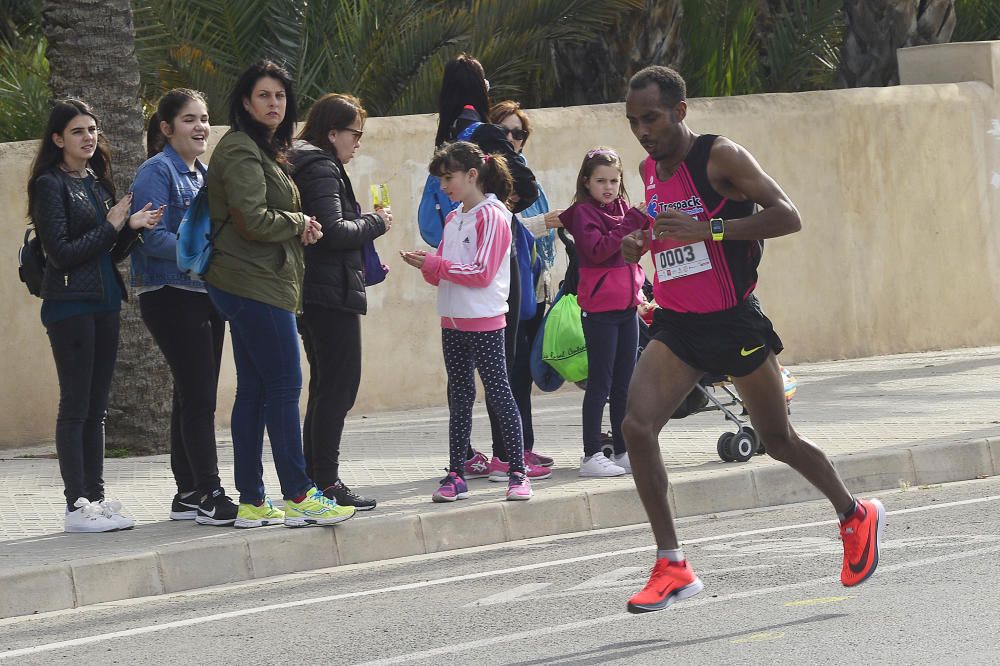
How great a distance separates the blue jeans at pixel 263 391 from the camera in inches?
304

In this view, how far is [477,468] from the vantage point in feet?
31.4

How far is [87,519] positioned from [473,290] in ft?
7.02

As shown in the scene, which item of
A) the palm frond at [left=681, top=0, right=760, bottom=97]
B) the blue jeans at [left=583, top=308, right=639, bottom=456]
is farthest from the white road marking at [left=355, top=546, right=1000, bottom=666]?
the palm frond at [left=681, top=0, right=760, bottom=97]

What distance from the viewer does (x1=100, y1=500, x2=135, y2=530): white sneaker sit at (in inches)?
324

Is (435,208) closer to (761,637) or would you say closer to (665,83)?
(665,83)

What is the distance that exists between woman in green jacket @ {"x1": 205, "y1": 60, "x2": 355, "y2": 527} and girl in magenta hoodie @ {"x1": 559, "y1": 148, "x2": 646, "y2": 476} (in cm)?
193

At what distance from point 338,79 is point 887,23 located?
614 cm

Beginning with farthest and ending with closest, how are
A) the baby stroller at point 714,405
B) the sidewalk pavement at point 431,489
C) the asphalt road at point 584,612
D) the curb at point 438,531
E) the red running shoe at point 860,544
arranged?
the baby stroller at point 714,405 < the sidewalk pavement at point 431,489 < the curb at point 438,531 < the red running shoe at point 860,544 < the asphalt road at point 584,612

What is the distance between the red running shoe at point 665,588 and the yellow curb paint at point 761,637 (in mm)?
327

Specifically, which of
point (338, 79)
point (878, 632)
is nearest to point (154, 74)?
point (338, 79)

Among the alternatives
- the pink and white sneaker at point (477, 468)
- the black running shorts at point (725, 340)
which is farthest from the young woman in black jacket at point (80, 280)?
the black running shorts at point (725, 340)

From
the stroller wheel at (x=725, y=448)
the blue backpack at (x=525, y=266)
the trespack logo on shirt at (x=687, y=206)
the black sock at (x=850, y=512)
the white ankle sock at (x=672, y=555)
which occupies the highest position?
the trespack logo on shirt at (x=687, y=206)

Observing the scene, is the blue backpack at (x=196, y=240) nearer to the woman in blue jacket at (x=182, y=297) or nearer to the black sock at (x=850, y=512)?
the woman in blue jacket at (x=182, y=297)

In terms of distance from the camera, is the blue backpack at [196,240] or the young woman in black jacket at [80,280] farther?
the young woman in black jacket at [80,280]
